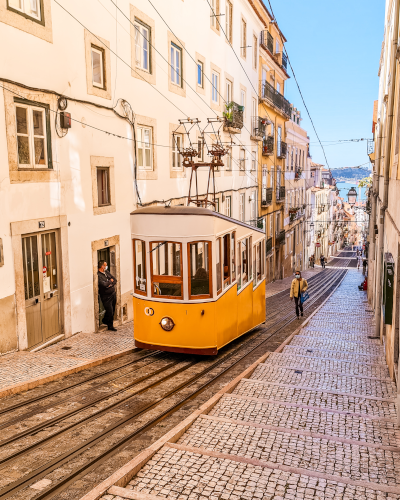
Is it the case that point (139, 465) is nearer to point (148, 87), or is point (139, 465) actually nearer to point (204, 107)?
point (148, 87)

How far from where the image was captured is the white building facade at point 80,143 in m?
8.02

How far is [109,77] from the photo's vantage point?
36.3 ft

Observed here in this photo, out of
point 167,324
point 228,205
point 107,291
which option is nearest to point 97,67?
point 107,291

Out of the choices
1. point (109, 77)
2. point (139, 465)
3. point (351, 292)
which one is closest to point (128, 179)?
point (109, 77)

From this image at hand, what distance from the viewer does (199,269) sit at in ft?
26.3

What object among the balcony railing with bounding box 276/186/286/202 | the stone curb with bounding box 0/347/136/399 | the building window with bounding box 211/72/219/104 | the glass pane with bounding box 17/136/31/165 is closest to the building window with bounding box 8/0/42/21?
the glass pane with bounding box 17/136/31/165

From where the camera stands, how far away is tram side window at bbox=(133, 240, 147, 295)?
26.9ft

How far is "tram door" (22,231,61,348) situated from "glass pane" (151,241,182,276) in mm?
2345

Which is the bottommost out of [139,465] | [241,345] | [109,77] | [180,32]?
[241,345]

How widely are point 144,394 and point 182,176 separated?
1042 cm

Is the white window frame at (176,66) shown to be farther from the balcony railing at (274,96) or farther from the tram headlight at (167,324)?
the balcony railing at (274,96)

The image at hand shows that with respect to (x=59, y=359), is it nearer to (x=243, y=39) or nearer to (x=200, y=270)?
(x=200, y=270)

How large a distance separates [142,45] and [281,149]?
2053 centimetres

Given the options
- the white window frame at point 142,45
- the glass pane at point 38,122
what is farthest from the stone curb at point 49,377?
the white window frame at point 142,45
